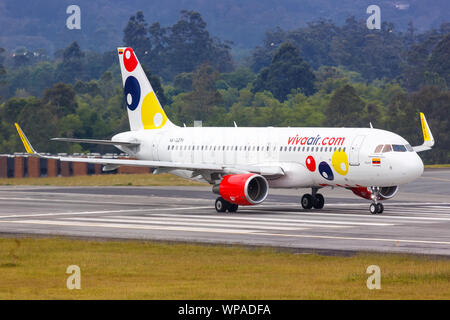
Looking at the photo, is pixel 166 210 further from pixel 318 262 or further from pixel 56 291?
pixel 56 291

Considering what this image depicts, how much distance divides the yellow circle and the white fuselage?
1.61 m

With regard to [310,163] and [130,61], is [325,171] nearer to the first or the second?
[310,163]

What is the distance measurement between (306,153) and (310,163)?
1.72 ft

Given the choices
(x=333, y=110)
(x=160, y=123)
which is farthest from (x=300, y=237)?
(x=333, y=110)

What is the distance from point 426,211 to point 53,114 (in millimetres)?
107670

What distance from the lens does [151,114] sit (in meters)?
52.6

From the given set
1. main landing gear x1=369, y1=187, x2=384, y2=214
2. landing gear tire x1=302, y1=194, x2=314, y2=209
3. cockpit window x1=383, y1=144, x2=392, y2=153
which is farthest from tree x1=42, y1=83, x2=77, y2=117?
cockpit window x1=383, y1=144, x2=392, y2=153

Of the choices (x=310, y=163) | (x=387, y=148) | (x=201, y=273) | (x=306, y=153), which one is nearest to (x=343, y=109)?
(x=306, y=153)

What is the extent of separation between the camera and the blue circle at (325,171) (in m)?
42.9

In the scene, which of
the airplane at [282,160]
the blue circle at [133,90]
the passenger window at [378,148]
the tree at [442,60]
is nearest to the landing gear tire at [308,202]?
the airplane at [282,160]

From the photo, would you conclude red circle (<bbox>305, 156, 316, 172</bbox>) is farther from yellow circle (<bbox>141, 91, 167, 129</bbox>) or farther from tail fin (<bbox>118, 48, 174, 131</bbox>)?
yellow circle (<bbox>141, 91, 167, 129</bbox>)

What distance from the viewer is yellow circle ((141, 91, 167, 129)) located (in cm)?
5250

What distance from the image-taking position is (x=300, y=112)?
143 metres
